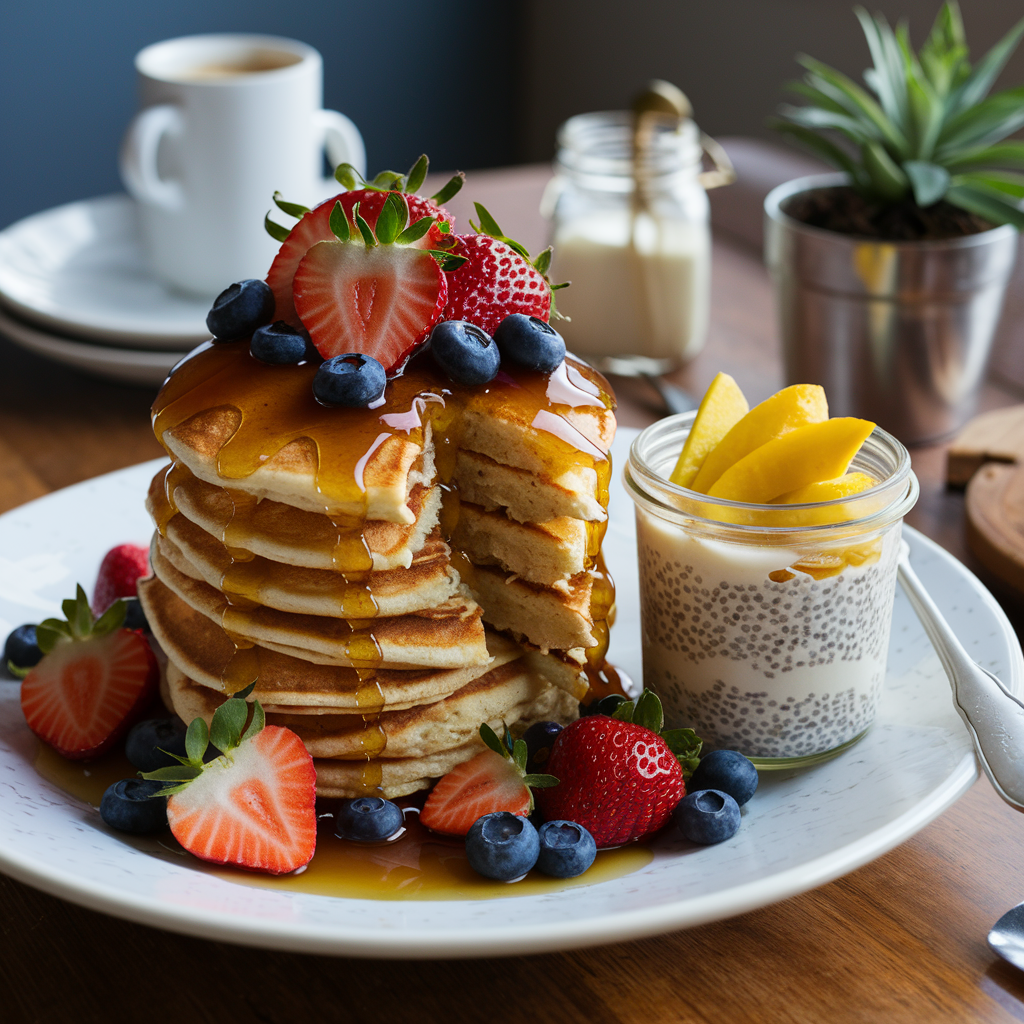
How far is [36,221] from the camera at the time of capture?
2.57m

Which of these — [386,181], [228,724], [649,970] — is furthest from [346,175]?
[649,970]

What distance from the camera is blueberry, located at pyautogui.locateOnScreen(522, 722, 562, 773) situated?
1.29 metres

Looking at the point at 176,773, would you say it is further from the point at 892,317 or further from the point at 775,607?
the point at 892,317

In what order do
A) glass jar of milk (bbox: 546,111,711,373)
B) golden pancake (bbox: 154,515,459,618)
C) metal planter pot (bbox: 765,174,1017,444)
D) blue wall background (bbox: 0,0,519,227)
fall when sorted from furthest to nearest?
blue wall background (bbox: 0,0,519,227) < glass jar of milk (bbox: 546,111,711,373) < metal planter pot (bbox: 765,174,1017,444) < golden pancake (bbox: 154,515,459,618)

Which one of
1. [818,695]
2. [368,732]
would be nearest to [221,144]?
[368,732]

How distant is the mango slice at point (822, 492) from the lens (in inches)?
48.7

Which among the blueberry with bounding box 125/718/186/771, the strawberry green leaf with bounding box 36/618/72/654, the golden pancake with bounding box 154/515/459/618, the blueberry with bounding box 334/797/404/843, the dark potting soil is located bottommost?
the blueberry with bounding box 334/797/404/843

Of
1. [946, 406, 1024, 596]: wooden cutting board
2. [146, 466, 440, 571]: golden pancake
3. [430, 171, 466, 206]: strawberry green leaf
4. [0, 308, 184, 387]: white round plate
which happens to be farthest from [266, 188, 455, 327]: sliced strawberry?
[946, 406, 1024, 596]: wooden cutting board

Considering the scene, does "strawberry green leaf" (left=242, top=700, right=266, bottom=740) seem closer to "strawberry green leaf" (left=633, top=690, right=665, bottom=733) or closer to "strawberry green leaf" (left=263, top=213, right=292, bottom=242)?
"strawberry green leaf" (left=633, top=690, right=665, bottom=733)

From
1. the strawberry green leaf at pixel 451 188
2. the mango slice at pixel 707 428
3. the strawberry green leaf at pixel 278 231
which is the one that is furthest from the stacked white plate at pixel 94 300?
the mango slice at pixel 707 428

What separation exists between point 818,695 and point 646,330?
1.18m

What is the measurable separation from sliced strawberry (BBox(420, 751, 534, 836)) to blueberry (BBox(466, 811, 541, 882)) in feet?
0.18

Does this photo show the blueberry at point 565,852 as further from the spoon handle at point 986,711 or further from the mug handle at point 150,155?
the mug handle at point 150,155

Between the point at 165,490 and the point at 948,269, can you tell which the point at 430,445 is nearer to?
the point at 165,490
